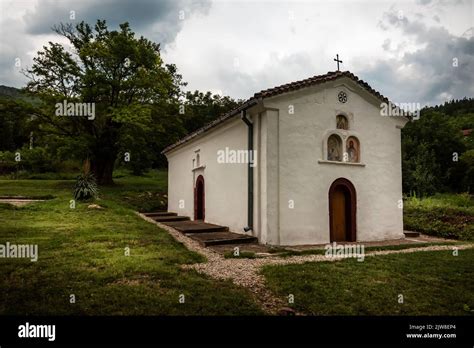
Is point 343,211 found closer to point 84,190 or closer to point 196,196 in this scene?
point 196,196

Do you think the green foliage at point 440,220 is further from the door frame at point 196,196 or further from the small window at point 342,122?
the door frame at point 196,196

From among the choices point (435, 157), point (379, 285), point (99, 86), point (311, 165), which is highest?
point (99, 86)

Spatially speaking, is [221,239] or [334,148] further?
[334,148]

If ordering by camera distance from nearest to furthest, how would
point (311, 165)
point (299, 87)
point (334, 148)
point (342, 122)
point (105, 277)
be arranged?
point (105, 277)
point (299, 87)
point (311, 165)
point (334, 148)
point (342, 122)

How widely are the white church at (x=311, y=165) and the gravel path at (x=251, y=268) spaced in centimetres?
185

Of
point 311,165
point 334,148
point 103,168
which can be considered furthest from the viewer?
point 103,168

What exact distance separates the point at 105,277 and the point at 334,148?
8.01 m

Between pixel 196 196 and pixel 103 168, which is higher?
pixel 103 168

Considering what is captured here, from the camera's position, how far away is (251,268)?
6820 mm

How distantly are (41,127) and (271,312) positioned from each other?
2280 centimetres

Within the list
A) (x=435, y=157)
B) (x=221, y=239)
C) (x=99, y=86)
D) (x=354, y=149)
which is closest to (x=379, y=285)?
(x=221, y=239)

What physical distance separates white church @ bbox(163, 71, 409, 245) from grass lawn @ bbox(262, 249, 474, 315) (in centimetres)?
282

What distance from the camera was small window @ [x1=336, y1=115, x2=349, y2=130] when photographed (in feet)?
36.3

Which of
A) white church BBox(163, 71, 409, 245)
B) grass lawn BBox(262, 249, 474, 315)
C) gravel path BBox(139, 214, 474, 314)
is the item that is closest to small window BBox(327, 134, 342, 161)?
white church BBox(163, 71, 409, 245)
